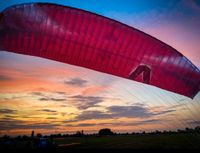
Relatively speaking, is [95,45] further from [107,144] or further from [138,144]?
[107,144]

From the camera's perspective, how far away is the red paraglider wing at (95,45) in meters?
8.18

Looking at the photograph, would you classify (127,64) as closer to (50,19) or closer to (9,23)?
(50,19)

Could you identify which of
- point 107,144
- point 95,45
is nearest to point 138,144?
point 107,144

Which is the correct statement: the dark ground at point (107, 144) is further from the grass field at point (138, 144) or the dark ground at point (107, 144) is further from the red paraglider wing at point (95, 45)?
the red paraglider wing at point (95, 45)

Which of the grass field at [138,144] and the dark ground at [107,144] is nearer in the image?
the dark ground at [107,144]

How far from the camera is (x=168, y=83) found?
Result: 10117 mm

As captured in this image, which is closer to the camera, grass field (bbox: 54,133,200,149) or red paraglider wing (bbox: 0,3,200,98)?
red paraglider wing (bbox: 0,3,200,98)

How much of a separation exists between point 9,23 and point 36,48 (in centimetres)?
122

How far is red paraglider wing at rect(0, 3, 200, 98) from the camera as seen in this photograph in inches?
322

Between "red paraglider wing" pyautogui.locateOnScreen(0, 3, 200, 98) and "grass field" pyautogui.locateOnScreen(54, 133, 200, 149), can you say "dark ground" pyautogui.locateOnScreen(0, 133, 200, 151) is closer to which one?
"grass field" pyautogui.locateOnScreen(54, 133, 200, 149)

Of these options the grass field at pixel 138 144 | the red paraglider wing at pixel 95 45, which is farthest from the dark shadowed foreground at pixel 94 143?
the red paraglider wing at pixel 95 45

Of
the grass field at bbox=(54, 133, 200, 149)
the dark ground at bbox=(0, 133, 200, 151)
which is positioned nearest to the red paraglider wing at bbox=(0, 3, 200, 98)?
the dark ground at bbox=(0, 133, 200, 151)

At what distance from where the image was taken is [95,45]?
357 inches

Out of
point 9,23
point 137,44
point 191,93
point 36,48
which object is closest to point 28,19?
point 9,23
